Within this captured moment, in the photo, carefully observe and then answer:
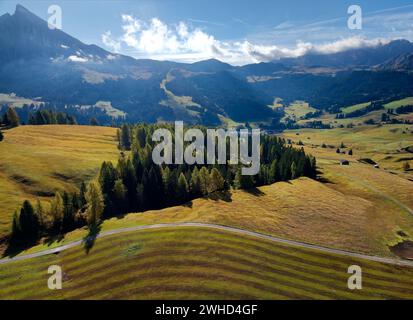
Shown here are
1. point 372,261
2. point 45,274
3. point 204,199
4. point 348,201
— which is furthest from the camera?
point 348,201

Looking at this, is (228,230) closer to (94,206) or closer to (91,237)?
(91,237)

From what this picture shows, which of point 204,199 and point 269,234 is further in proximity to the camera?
point 204,199

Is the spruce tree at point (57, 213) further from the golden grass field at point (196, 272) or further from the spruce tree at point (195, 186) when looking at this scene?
the spruce tree at point (195, 186)

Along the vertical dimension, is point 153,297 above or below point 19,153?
below

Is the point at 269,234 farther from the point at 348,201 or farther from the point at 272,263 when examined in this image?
the point at 348,201

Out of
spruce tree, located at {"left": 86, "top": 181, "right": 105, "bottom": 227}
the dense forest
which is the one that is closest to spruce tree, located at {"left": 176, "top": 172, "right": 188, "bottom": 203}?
the dense forest

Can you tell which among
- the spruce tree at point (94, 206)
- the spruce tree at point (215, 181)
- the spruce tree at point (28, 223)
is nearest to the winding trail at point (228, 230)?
the spruce tree at point (94, 206)

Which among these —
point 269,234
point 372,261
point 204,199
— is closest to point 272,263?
point 269,234
